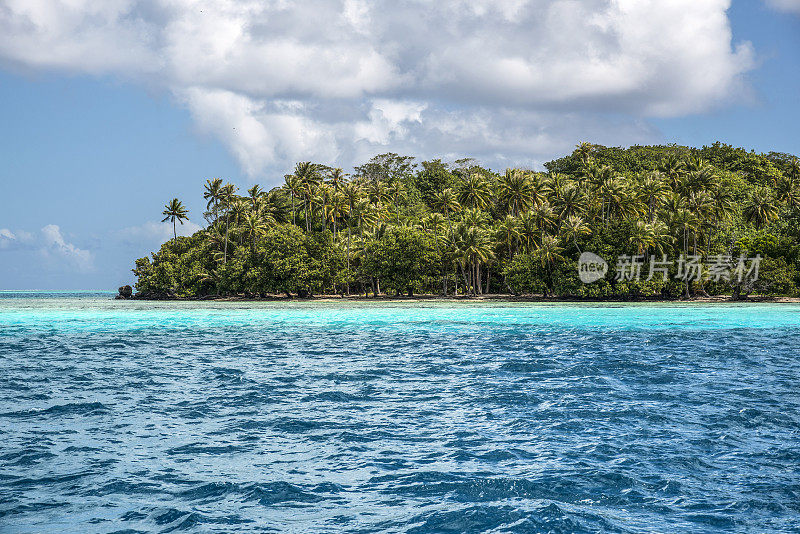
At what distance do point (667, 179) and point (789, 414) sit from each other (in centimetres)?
7742

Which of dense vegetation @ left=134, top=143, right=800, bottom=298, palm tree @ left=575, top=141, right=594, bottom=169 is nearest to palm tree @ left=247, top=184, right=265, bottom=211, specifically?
dense vegetation @ left=134, top=143, right=800, bottom=298

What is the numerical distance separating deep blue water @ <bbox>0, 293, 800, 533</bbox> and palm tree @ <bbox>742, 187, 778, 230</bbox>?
6551 cm

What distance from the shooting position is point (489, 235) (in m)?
81.2

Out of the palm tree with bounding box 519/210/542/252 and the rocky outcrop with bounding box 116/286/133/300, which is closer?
the palm tree with bounding box 519/210/542/252

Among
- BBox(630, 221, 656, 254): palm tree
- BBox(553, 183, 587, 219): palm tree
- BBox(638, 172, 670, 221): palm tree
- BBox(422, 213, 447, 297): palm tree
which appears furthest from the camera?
BBox(422, 213, 447, 297): palm tree

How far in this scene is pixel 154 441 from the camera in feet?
36.7

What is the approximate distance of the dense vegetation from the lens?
241ft

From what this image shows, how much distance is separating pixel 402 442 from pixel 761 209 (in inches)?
3360

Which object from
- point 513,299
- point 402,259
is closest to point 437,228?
point 402,259

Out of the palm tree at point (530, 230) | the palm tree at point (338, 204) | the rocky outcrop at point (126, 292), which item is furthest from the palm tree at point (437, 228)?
the rocky outcrop at point (126, 292)

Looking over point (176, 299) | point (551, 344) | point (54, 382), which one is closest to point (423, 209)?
point (176, 299)

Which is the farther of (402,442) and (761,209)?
(761,209)

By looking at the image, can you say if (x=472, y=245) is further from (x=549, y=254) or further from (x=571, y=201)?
(x=571, y=201)

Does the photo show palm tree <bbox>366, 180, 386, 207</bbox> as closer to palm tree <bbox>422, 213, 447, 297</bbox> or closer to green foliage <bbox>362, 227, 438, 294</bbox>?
palm tree <bbox>422, 213, 447, 297</bbox>
